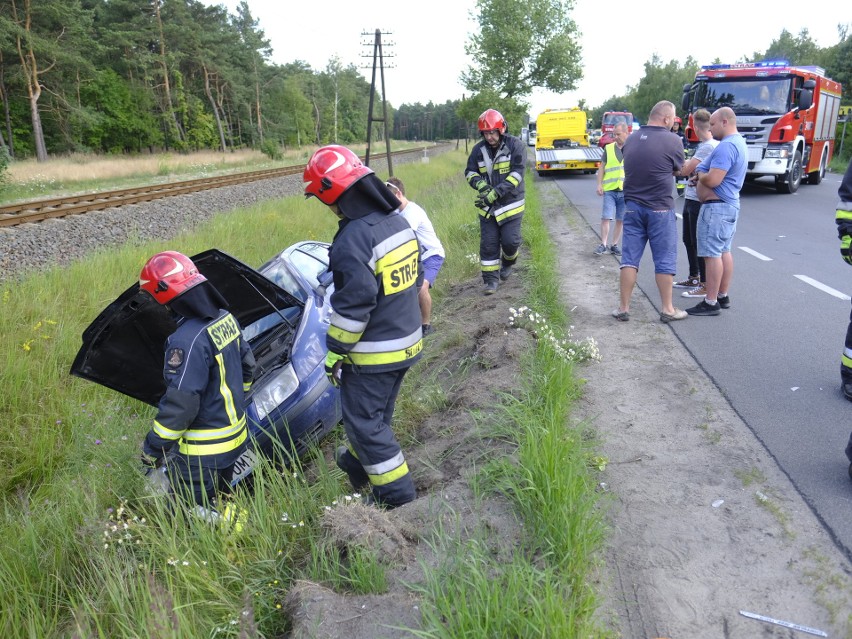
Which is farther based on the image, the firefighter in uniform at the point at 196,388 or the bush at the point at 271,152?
the bush at the point at 271,152

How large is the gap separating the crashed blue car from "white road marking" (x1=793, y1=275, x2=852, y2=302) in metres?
5.20

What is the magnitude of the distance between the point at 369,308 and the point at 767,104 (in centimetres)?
1419

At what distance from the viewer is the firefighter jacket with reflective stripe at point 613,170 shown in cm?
845

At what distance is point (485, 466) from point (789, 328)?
373 centimetres

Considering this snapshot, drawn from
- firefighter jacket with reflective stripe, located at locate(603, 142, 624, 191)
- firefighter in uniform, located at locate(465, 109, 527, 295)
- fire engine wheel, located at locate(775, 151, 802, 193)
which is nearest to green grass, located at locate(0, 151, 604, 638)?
firefighter in uniform, located at locate(465, 109, 527, 295)

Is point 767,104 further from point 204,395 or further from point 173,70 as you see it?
point 173,70

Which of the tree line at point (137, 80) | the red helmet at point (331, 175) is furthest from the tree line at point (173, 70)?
the red helmet at point (331, 175)

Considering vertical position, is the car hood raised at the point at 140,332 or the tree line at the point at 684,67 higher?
the tree line at the point at 684,67

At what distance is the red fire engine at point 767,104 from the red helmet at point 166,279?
1340 cm

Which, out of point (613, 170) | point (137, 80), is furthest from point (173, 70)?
point (613, 170)

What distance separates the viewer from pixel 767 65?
1369 cm

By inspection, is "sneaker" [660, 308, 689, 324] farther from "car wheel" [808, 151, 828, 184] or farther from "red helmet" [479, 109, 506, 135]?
"car wheel" [808, 151, 828, 184]

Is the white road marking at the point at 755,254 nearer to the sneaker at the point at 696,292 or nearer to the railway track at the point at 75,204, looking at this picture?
the sneaker at the point at 696,292

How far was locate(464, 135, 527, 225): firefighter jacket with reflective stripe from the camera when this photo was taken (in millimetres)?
6734
